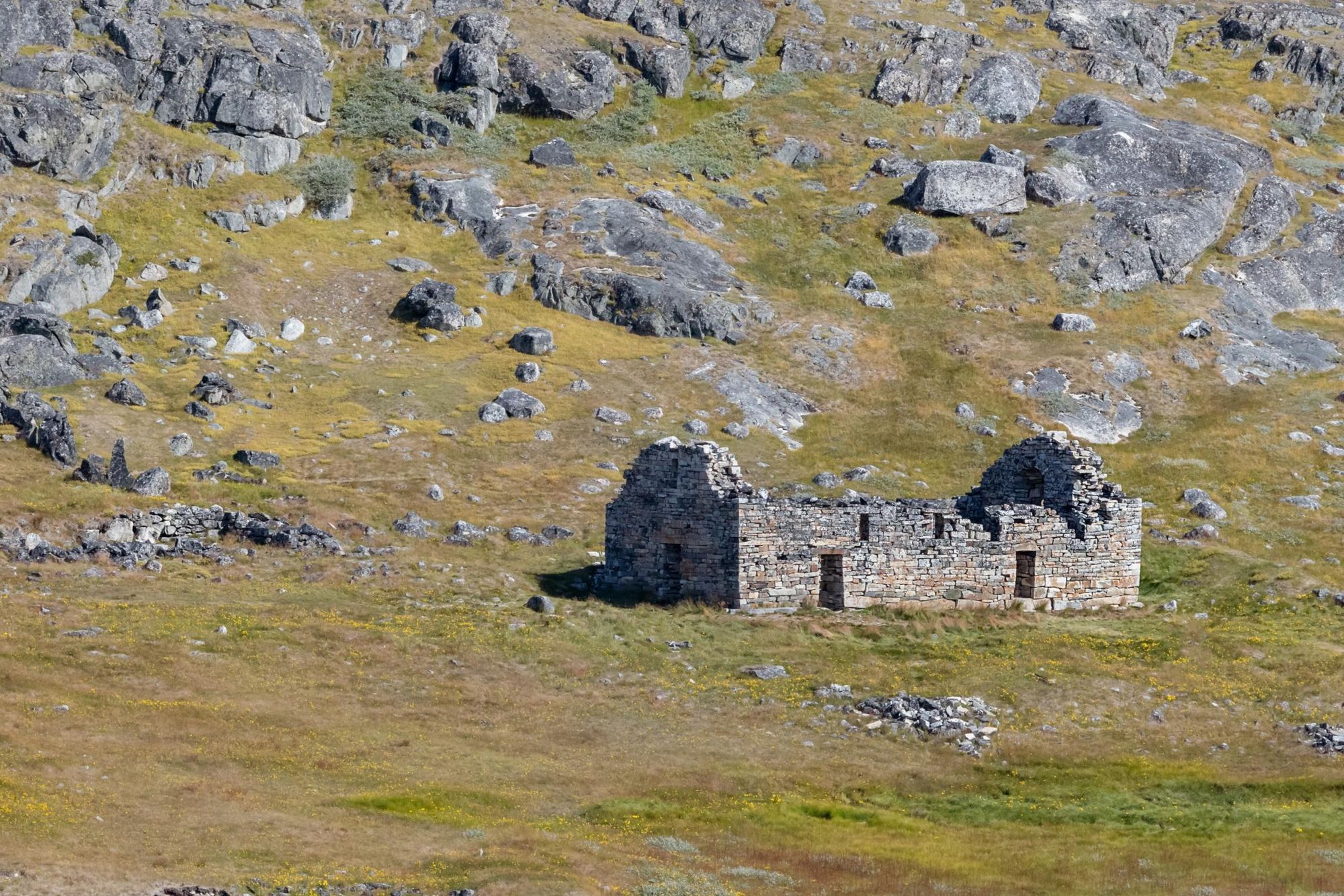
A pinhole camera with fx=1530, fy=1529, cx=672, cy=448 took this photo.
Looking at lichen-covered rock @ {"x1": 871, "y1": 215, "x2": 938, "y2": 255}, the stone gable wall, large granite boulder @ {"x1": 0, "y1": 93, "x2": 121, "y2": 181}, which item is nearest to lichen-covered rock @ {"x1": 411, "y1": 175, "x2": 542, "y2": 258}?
large granite boulder @ {"x1": 0, "y1": 93, "x2": 121, "y2": 181}

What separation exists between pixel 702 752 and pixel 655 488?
534 inches

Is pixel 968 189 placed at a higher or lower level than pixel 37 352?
higher

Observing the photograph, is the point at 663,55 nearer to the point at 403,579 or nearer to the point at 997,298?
the point at 997,298

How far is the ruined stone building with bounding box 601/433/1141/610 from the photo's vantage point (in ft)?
146

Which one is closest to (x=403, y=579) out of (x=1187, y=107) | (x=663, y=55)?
(x=663, y=55)

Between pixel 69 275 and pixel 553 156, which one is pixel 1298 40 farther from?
pixel 69 275

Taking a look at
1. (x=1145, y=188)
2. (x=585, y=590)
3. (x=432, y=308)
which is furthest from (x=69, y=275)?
(x=1145, y=188)

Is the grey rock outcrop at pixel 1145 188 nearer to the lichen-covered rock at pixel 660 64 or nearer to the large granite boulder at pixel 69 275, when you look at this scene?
the lichen-covered rock at pixel 660 64

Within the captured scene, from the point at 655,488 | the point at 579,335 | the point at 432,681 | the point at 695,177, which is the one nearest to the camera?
the point at 432,681

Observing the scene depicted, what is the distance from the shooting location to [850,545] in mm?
44969

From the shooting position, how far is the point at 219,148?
95.4m

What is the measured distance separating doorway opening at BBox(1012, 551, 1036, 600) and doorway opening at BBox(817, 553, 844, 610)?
572 centimetres

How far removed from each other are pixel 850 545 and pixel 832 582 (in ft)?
4.02

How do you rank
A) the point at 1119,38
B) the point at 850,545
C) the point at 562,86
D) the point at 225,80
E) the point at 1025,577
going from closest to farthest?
the point at 850,545 → the point at 1025,577 → the point at 225,80 → the point at 562,86 → the point at 1119,38
